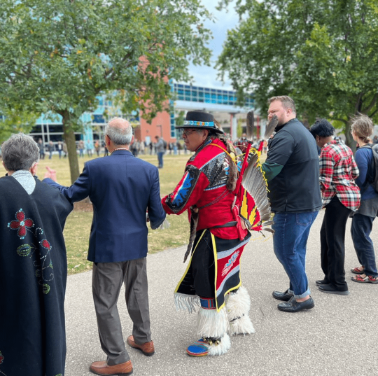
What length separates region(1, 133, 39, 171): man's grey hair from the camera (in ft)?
7.03

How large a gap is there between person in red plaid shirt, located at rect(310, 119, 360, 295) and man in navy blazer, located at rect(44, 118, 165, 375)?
7.23ft

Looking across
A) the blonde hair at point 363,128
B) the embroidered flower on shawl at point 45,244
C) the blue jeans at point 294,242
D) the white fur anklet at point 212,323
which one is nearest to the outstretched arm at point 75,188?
the embroidered flower on shawl at point 45,244

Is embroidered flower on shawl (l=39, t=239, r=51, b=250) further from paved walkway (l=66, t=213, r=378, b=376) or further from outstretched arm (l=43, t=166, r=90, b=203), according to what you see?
paved walkway (l=66, t=213, r=378, b=376)

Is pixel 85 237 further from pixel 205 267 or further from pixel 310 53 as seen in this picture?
pixel 310 53

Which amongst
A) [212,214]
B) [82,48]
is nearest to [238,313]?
[212,214]

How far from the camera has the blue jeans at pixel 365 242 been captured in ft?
15.3

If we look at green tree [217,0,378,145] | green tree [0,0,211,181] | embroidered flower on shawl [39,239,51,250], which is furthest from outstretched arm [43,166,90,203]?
green tree [217,0,378,145]

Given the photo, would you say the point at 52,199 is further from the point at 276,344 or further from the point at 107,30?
the point at 107,30

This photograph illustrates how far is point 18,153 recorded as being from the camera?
214cm

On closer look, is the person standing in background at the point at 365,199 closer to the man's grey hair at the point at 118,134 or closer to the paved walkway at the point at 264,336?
the paved walkway at the point at 264,336

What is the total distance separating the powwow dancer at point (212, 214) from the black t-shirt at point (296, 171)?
1.76ft

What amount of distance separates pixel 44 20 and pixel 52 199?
7.28m

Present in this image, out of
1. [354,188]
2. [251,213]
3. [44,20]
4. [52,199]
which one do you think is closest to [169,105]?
[44,20]

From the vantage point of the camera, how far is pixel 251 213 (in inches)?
127
